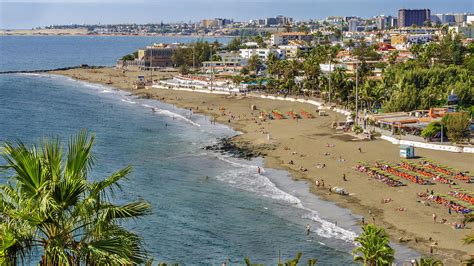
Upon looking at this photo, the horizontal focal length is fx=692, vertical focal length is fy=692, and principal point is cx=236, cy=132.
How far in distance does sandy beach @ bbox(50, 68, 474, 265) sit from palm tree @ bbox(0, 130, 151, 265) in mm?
27318

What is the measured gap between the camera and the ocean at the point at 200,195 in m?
35.7

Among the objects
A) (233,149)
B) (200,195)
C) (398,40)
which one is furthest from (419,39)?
(200,195)

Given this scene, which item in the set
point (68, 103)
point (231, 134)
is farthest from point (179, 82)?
point (231, 134)

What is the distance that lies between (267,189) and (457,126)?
2111cm

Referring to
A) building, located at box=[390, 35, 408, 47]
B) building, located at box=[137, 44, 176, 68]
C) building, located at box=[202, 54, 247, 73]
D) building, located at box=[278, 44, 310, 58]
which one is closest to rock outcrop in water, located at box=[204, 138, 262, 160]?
building, located at box=[202, 54, 247, 73]

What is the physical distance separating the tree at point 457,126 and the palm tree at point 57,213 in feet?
182

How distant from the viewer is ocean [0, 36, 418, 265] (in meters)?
35.7

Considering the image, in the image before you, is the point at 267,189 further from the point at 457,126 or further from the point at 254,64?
the point at 254,64

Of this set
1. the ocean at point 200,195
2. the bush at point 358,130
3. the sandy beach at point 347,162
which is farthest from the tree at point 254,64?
the bush at point 358,130

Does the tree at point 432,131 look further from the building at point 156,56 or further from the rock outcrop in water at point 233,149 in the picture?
the building at point 156,56

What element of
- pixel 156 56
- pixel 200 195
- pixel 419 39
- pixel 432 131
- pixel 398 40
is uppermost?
pixel 419 39

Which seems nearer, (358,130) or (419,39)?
(358,130)

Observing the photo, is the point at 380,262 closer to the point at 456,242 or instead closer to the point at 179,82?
the point at 456,242

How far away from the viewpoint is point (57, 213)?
27.0 feet
